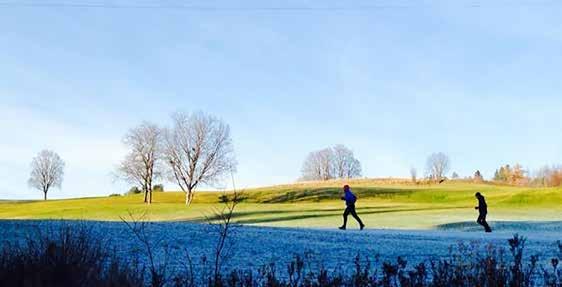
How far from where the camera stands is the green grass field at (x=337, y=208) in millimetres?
41000

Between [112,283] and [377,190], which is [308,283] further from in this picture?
[377,190]

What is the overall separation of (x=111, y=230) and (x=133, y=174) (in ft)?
224

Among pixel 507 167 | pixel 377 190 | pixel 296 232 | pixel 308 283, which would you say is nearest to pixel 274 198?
pixel 377 190

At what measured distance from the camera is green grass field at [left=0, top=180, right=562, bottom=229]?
41.0 meters

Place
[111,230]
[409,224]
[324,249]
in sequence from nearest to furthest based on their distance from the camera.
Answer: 1. [324,249]
2. [111,230]
3. [409,224]

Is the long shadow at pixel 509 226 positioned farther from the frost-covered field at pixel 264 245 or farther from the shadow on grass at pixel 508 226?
the frost-covered field at pixel 264 245

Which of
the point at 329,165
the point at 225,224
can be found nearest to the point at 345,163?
the point at 329,165

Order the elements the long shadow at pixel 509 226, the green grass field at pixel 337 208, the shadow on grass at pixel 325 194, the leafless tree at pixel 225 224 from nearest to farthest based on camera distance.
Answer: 1. the leafless tree at pixel 225 224
2. the long shadow at pixel 509 226
3. the green grass field at pixel 337 208
4. the shadow on grass at pixel 325 194

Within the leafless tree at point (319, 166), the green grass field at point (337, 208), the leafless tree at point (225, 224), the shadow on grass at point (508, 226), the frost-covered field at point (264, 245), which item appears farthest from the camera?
the leafless tree at point (319, 166)

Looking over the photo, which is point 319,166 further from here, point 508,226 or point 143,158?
point 508,226

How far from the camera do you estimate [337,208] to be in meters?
55.2

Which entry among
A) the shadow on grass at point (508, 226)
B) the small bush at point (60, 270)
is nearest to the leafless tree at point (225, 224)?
the small bush at point (60, 270)

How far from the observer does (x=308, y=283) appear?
702cm

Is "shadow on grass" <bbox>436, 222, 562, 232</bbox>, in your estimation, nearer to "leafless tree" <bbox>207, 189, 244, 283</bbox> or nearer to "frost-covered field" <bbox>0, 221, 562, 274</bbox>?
"frost-covered field" <bbox>0, 221, 562, 274</bbox>
